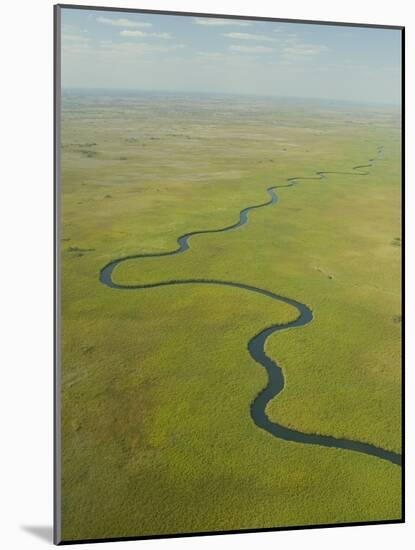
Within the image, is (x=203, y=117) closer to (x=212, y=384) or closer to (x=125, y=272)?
(x=125, y=272)

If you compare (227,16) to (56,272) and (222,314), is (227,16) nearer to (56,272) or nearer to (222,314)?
(56,272)

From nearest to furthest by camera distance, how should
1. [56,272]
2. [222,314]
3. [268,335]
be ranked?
[56,272] → [268,335] → [222,314]

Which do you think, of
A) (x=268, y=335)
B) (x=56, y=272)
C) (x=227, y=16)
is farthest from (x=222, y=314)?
(x=227, y=16)

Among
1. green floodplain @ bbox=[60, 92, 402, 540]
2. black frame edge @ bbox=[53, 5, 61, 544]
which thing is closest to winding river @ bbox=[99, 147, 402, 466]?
green floodplain @ bbox=[60, 92, 402, 540]

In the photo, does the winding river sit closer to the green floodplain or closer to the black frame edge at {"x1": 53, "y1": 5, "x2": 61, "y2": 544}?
the green floodplain

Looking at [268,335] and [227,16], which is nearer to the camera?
[227,16]

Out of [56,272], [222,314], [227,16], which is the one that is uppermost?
[227,16]

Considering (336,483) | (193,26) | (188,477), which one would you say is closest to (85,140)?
(193,26)
